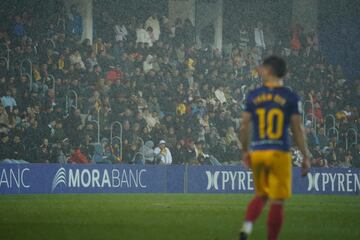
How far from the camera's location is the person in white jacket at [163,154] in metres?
27.2

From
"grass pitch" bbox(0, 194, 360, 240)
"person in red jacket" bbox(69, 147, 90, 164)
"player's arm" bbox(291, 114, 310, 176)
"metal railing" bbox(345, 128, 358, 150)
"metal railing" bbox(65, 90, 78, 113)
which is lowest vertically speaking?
"grass pitch" bbox(0, 194, 360, 240)

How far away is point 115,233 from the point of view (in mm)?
12578

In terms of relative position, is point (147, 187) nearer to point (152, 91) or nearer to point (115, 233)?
point (152, 91)

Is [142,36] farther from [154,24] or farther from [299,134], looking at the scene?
[299,134]

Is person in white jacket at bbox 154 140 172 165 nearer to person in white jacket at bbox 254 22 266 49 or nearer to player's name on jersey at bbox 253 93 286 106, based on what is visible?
person in white jacket at bbox 254 22 266 49

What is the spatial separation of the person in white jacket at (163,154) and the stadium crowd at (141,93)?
3 centimetres

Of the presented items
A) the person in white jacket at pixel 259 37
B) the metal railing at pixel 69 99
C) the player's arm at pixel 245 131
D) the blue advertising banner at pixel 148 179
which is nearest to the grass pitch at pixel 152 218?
the blue advertising banner at pixel 148 179

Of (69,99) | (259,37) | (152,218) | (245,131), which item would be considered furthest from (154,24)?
(245,131)

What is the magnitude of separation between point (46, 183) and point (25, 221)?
10.0 meters

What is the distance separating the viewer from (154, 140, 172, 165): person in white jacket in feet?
89.4

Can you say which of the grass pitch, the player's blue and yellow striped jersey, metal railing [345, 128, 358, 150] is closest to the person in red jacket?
the grass pitch

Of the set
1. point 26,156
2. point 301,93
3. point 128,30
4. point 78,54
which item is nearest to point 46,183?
point 26,156

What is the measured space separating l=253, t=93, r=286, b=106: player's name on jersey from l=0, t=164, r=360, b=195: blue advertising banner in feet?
48.5

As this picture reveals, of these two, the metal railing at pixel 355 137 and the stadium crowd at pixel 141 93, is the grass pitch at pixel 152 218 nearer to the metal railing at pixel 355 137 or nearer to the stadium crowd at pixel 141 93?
the stadium crowd at pixel 141 93
